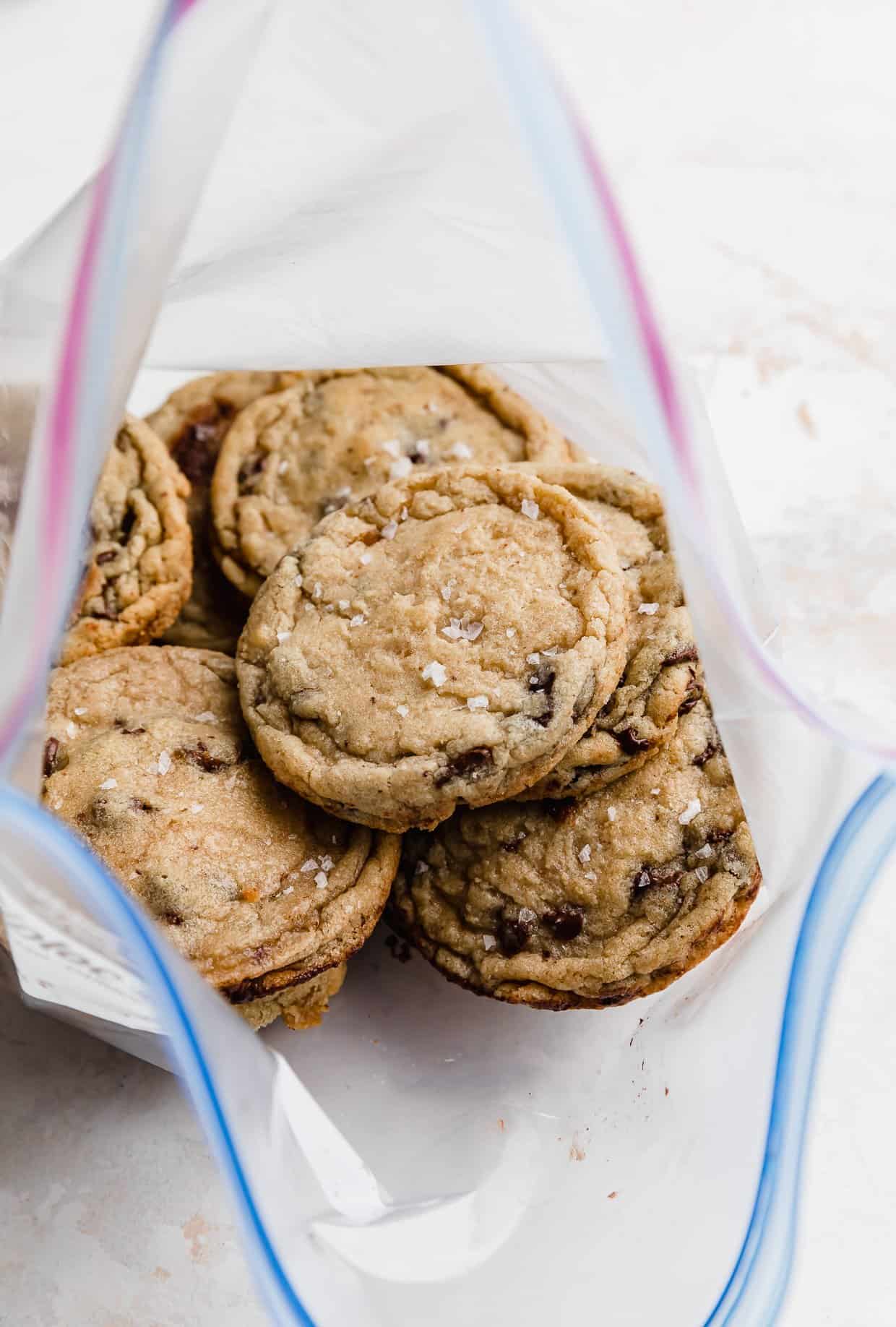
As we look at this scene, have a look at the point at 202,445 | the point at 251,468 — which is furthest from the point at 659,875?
the point at 202,445

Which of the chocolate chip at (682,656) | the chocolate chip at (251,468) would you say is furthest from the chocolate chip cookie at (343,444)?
the chocolate chip at (682,656)

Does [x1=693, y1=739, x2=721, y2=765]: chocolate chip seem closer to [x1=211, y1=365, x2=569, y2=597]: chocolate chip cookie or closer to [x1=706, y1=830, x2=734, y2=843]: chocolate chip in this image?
[x1=706, y1=830, x2=734, y2=843]: chocolate chip

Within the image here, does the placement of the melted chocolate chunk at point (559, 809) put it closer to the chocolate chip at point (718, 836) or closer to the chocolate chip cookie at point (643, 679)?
the chocolate chip cookie at point (643, 679)

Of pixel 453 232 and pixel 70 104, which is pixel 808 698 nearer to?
pixel 453 232

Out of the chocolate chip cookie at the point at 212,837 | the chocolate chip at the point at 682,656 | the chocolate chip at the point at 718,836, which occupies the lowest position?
the chocolate chip cookie at the point at 212,837

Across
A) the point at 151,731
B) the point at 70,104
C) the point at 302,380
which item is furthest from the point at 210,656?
the point at 70,104

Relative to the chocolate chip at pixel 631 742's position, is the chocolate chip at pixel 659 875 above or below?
below
